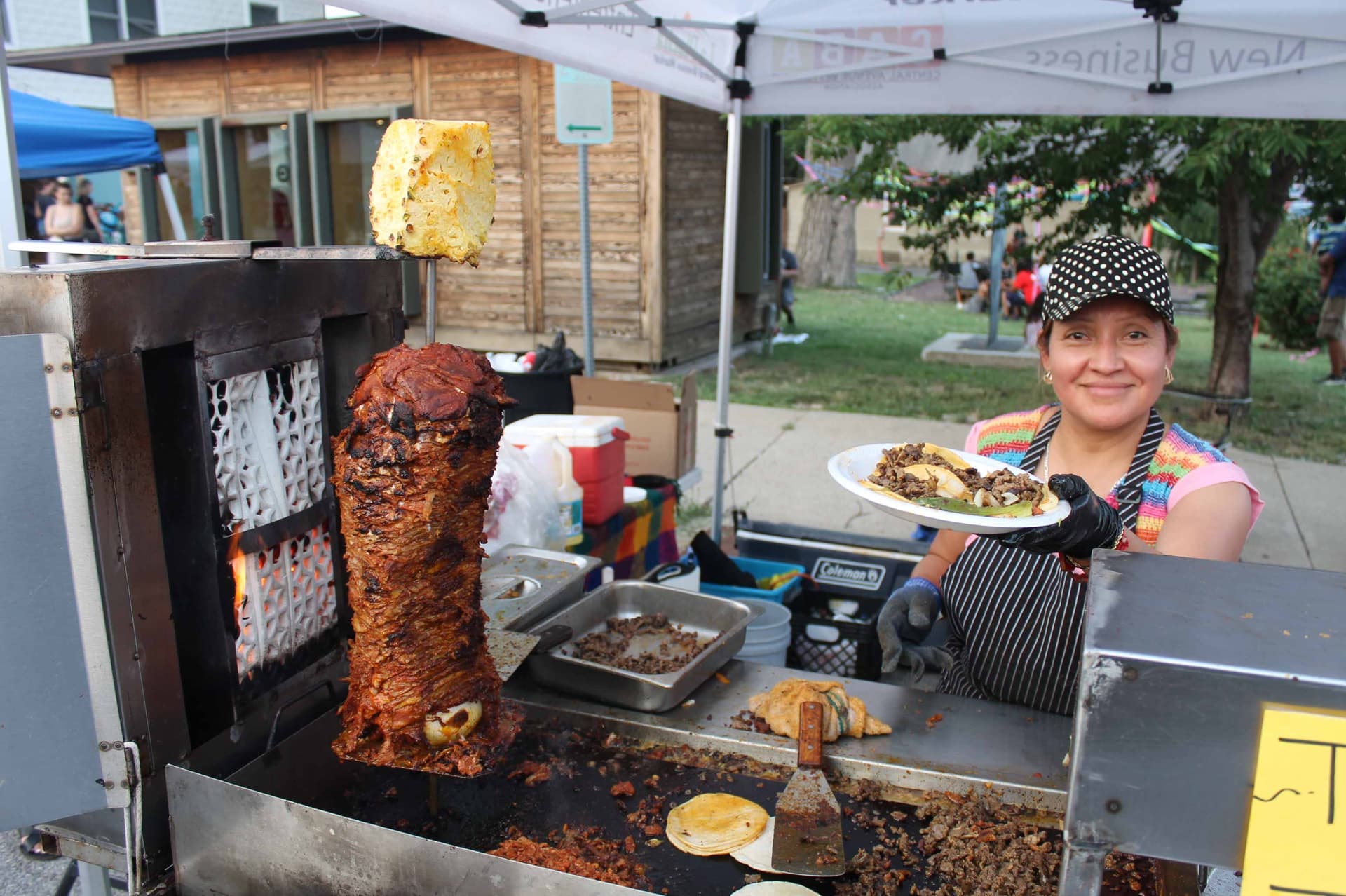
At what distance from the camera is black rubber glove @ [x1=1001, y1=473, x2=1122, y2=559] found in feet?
5.79

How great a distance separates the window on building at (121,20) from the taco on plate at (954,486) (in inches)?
812

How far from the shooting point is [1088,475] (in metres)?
2.43

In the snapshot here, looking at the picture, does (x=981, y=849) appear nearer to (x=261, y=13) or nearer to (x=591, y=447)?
(x=591, y=447)

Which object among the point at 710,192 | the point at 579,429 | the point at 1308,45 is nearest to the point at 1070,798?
the point at 579,429

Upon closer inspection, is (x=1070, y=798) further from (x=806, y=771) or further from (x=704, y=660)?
(x=704, y=660)

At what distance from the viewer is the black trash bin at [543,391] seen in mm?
5387

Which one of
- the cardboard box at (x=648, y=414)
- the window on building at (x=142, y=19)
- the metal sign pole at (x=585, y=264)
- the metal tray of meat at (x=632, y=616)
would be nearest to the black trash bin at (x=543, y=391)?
the cardboard box at (x=648, y=414)

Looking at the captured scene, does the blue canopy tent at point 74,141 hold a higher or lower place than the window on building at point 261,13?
lower

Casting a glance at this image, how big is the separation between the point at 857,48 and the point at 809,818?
3.33 meters

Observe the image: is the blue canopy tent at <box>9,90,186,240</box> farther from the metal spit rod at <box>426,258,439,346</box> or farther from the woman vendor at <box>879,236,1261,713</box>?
the woman vendor at <box>879,236,1261,713</box>

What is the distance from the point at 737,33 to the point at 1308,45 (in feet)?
7.10

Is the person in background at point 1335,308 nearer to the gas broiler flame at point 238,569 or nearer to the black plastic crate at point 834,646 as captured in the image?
the black plastic crate at point 834,646

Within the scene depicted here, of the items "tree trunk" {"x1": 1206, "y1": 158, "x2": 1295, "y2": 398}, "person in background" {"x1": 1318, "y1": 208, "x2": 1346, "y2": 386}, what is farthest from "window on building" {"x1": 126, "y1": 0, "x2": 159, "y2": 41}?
"person in background" {"x1": 1318, "y1": 208, "x2": 1346, "y2": 386}

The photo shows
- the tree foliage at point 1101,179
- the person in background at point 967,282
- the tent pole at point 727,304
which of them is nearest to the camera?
the tent pole at point 727,304
